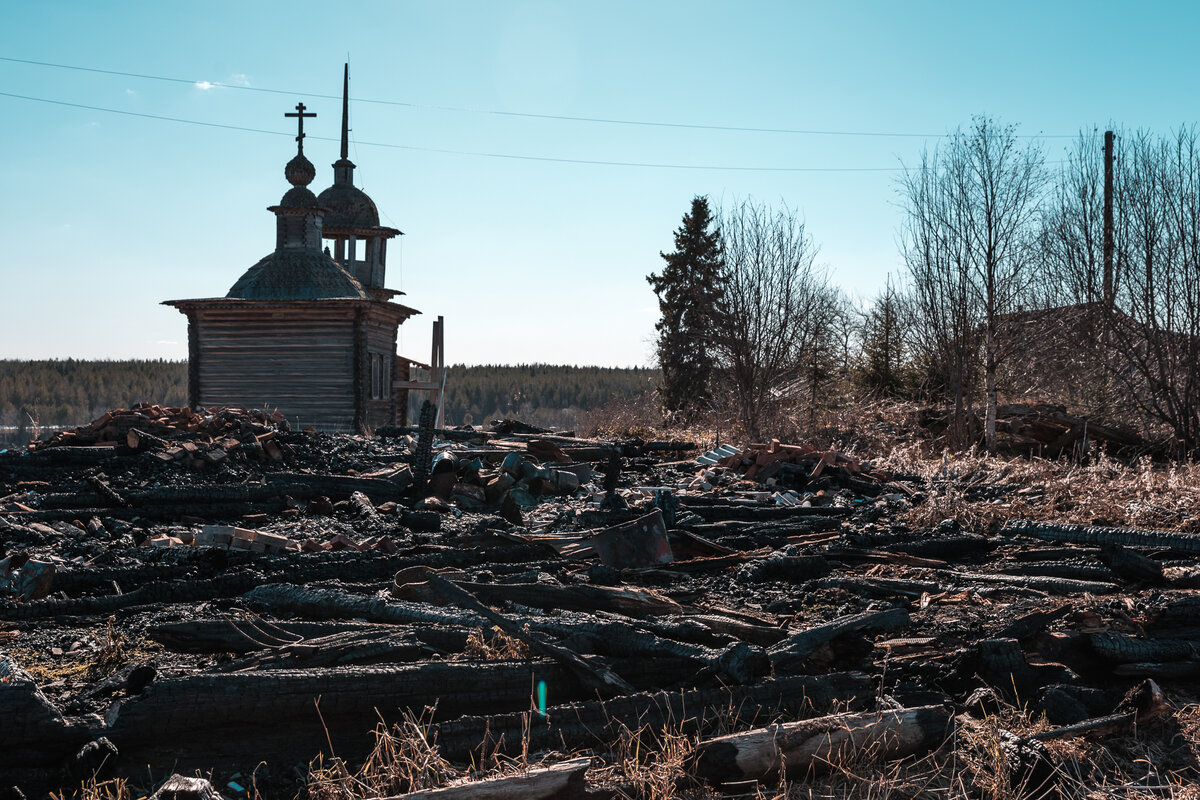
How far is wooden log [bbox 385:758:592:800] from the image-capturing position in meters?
3.01

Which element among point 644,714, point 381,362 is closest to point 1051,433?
point 644,714

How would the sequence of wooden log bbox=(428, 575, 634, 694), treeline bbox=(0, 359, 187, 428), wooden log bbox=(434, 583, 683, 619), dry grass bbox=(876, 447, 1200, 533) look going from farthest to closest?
treeline bbox=(0, 359, 187, 428) < dry grass bbox=(876, 447, 1200, 533) < wooden log bbox=(434, 583, 683, 619) < wooden log bbox=(428, 575, 634, 694)

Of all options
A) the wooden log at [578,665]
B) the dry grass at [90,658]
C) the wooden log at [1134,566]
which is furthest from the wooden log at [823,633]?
the dry grass at [90,658]

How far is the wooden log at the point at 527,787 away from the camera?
3.01 meters

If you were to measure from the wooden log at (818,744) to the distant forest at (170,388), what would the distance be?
66.9m

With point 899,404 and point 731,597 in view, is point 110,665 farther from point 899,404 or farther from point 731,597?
point 899,404

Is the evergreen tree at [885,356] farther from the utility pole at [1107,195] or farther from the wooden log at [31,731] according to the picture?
the wooden log at [31,731]

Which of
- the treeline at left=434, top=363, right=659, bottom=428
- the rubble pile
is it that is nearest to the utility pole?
the rubble pile

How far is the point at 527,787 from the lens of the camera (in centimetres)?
308

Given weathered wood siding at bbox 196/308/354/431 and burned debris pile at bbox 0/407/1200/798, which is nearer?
burned debris pile at bbox 0/407/1200/798

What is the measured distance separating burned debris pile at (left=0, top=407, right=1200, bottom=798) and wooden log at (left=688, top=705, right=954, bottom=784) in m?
0.01

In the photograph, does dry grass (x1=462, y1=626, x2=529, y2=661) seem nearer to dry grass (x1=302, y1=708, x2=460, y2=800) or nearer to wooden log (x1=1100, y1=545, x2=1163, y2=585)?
dry grass (x1=302, y1=708, x2=460, y2=800)

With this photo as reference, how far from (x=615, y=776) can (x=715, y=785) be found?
0.40 metres

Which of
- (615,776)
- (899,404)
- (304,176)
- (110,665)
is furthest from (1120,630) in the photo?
(304,176)
